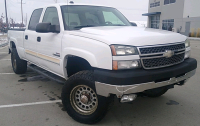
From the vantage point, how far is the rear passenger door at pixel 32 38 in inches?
189

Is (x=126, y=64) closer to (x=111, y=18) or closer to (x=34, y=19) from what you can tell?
(x=111, y=18)

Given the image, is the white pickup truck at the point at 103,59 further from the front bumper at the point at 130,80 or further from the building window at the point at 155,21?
the building window at the point at 155,21

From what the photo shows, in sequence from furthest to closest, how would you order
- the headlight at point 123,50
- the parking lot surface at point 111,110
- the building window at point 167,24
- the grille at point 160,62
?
the building window at point 167,24
the parking lot surface at point 111,110
the grille at point 160,62
the headlight at point 123,50

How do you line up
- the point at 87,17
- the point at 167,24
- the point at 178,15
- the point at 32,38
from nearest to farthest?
the point at 87,17, the point at 32,38, the point at 178,15, the point at 167,24

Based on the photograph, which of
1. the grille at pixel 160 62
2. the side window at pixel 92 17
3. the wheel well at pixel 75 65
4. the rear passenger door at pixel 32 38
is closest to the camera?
the grille at pixel 160 62

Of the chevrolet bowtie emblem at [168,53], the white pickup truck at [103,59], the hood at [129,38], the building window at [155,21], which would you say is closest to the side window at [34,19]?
the white pickup truck at [103,59]

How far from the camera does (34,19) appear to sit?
5297 millimetres

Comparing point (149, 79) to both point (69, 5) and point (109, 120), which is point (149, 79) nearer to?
point (109, 120)

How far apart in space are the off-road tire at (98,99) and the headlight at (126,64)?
47 cm

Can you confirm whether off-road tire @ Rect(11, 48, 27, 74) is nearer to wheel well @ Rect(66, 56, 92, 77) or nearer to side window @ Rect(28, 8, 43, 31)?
side window @ Rect(28, 8, 43, 31)

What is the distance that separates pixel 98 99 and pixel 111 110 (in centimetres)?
97

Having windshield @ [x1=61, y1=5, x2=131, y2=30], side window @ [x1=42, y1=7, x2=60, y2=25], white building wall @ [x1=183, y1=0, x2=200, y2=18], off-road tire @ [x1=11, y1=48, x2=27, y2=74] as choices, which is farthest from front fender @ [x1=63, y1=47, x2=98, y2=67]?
white building wall @ [x1=183, y1=0, x2=200, y2=18]

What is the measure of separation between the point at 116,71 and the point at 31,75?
15.0 ft

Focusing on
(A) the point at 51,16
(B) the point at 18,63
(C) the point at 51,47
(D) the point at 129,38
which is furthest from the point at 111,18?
(B) the point at 18,63
